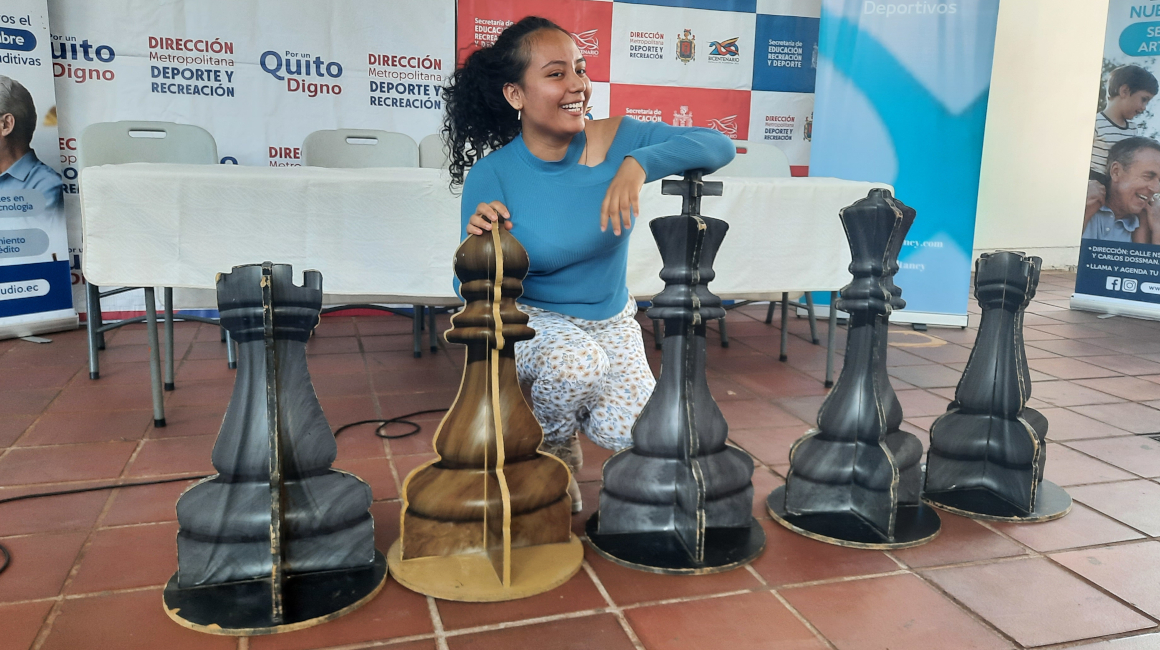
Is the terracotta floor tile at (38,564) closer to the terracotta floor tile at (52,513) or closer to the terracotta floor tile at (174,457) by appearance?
the terracotta floor tile at (52,513)

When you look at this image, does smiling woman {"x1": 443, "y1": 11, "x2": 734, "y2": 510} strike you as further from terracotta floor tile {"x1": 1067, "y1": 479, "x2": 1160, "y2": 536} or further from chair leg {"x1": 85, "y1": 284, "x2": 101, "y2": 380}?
chair leg {"x1": 85, "y1": 284, "x2": 101, "y2": 380}

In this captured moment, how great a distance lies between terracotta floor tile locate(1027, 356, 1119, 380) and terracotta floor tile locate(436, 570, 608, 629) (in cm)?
247

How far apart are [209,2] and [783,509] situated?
144 inches

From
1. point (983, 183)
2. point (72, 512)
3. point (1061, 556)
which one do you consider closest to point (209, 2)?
point (72, 512)

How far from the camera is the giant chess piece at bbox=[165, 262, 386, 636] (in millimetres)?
1380

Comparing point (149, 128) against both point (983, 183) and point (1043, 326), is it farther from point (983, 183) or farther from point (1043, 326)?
point (983, 183)

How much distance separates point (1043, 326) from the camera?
→ 429 centimetres

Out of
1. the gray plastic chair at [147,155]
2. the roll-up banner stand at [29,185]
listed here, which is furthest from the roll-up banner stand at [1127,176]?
the roll-up banner stand at [29,185]

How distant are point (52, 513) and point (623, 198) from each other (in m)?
1.44

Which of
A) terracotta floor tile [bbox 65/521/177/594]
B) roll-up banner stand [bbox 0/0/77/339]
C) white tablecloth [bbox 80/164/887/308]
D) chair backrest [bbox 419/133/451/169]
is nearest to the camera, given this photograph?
terracotta floor tile [bbox 65/521/177/594]

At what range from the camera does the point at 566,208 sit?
1.76 meters

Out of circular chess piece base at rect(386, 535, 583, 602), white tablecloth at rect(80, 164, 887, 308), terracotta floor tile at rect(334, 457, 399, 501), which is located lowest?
terracotta floor tile at rect(334, 457, 399, 501)

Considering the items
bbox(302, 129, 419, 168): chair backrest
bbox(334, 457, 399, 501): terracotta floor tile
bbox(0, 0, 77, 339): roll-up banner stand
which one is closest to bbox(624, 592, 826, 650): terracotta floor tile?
bbox(334, 457, 399, 501): terracotta floor tile

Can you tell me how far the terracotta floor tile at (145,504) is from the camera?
1.78 metres
